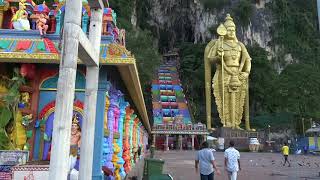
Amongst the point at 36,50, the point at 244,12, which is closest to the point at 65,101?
the point at 36,50

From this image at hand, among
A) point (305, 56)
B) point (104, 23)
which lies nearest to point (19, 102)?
point (104, 23)

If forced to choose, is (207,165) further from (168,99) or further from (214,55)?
(168,99)

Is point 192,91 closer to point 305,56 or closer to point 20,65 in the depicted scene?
point 305,56

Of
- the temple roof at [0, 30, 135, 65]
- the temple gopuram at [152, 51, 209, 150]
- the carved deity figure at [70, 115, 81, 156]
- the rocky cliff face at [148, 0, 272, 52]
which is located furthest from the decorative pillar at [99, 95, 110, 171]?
the rocky cliff face at [148, 0, 272, 52]

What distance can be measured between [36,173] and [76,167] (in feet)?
4.62

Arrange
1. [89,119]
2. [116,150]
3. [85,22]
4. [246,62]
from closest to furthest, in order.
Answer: [89,119], [85,22], [116,150], [246,62]

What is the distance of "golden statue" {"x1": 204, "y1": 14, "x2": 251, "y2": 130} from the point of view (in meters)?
33.8

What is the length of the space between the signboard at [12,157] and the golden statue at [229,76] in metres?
28.2

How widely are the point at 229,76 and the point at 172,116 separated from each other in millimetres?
8156

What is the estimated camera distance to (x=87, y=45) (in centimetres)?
490

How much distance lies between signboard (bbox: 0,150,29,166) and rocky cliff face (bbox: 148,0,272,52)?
146ft

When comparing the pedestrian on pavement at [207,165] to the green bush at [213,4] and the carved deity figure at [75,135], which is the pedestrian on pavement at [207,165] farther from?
the green bush at [213,4]

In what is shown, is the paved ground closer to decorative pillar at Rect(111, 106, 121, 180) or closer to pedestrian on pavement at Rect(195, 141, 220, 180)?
decorative pillar at Rect(111, 106, 121, 180)

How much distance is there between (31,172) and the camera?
596 centimetres
